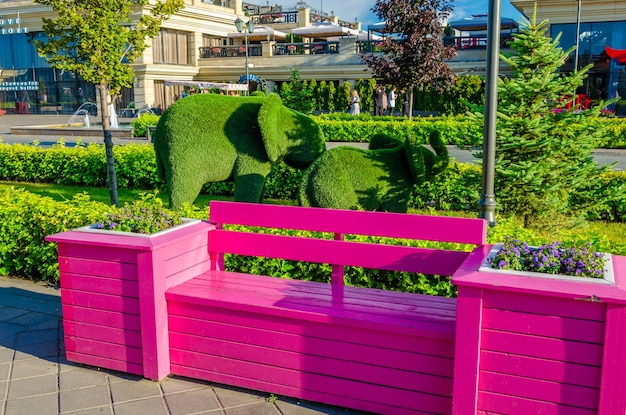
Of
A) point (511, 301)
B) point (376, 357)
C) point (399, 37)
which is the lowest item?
point (376, 357)

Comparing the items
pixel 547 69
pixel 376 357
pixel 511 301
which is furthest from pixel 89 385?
pixel 547 69

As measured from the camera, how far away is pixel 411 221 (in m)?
4.33

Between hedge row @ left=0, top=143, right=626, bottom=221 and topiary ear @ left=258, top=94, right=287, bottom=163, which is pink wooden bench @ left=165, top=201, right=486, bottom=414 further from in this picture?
hedge row @ left=0, top=143, right=626, bottom=221

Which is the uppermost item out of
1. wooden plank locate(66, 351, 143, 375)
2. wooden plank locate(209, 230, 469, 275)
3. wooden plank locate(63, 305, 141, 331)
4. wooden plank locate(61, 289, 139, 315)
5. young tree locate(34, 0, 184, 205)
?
young tree locate(34, 0, 184, 205)

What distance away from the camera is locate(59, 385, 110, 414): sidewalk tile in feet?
13.6

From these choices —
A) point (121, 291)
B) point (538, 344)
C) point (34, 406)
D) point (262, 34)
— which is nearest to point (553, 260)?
point (538, 344)

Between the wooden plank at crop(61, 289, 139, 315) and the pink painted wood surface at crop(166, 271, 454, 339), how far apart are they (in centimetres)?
29

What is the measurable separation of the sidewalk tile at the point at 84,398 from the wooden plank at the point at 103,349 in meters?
0.24

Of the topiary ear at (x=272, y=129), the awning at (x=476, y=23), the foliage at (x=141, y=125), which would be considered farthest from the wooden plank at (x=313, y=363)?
the awning at (x=476, y=23)

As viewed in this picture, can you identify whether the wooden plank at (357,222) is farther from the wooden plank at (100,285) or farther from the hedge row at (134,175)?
the hedge row at (134,175)

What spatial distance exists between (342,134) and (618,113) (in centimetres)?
1524

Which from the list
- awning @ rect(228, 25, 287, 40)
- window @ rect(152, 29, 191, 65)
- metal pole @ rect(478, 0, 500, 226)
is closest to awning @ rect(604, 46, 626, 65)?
awning @ rect(228, 25, 287, 40)

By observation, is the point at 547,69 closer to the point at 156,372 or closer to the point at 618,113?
the point at 156,372

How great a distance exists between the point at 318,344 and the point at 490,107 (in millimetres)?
3118
